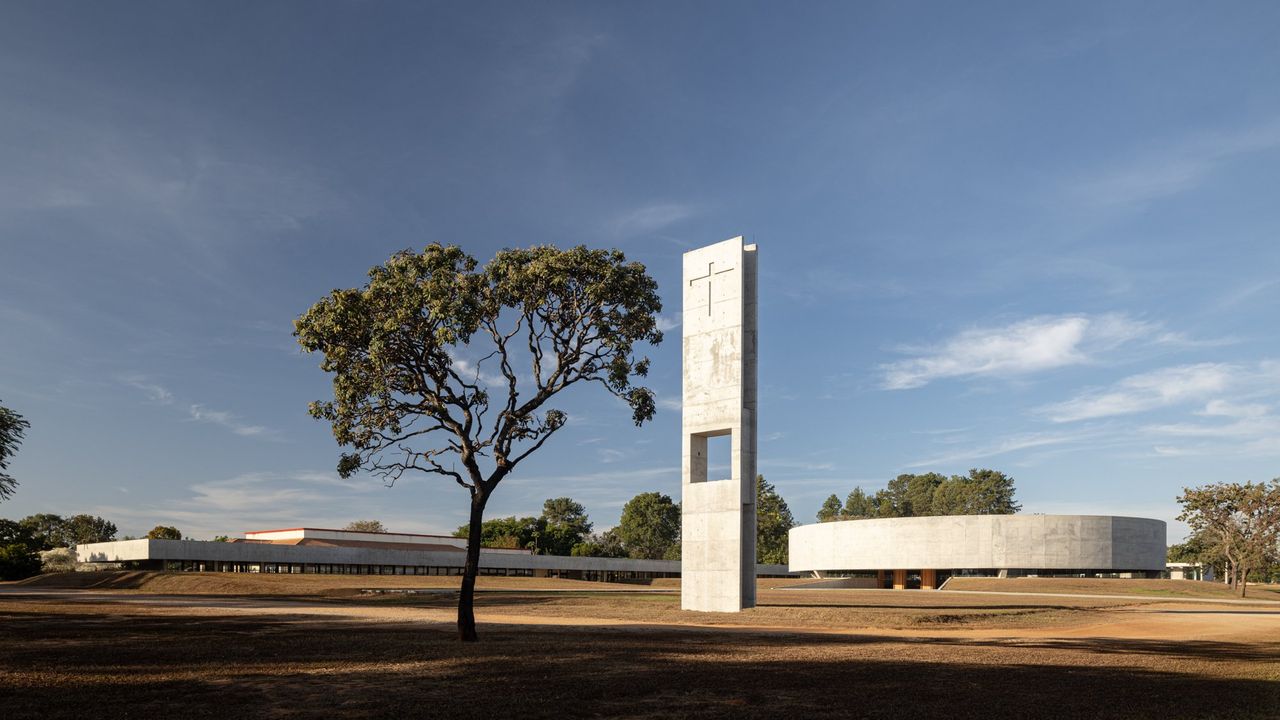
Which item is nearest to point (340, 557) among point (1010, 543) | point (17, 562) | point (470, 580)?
point (17, 562)

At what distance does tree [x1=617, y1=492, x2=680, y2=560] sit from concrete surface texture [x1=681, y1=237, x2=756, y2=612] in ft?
369

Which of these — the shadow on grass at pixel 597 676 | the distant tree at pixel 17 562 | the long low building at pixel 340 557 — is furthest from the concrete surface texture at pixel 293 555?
the shadow on grass at pixel 597 676

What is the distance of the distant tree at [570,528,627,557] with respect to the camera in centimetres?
12531

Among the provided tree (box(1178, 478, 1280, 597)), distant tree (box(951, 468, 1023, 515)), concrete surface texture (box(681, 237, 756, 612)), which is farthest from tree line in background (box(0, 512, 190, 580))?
distant tree (box(951, 468, 1023, 515))

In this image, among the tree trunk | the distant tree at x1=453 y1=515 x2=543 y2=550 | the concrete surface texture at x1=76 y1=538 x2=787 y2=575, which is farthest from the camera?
the distant tree at x1=453 y1=515 x2=543 y2=550

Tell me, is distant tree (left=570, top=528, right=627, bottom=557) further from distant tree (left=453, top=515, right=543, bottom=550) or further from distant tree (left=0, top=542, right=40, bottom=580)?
distant tree (left=0, top=542, right=40, bottom=580)

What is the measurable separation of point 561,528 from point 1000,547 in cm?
5770

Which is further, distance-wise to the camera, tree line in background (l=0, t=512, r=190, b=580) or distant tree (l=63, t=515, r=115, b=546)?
distant tree (l=63, t=515, r=115, b=546)

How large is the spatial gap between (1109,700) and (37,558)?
89.7 meters

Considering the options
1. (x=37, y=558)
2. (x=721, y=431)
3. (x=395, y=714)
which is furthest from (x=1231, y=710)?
(x=37, y=558)

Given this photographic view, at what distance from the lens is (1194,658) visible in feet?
81.2

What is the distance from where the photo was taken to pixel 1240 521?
82.8m

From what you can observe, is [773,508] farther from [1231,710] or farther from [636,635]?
[1231,710]

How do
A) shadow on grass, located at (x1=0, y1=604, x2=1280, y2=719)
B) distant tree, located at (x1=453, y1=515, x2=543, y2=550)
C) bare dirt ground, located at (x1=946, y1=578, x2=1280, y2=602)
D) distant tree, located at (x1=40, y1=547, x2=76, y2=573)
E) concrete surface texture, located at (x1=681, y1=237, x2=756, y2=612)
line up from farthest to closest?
distant tree, located at (x1=453, y1=515, x2=543, y2=550)
distant tree, located at (x1=40, y1=547, x2=76, y2=573)
bare dirt ground, located at (x1=946, y1=578, x2=1280, y2=602)
concrete surface texture, located at (x1=681, y1=237, x2=756, y2=612)
shadow on grass, located at (x1=0, y1=604, x2=1280, y2=719)
